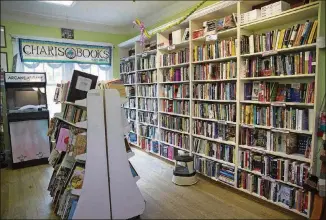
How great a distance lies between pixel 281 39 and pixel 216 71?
2.89ft

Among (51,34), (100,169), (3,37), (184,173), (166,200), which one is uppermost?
(51,34)

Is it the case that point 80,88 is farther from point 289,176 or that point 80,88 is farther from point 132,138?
point 132,138

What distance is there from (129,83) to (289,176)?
351 cm

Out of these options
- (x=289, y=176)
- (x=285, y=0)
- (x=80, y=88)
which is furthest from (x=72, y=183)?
(x=285, y=0)

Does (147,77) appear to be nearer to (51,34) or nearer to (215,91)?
(215,91)

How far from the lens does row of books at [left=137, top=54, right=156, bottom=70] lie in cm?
402

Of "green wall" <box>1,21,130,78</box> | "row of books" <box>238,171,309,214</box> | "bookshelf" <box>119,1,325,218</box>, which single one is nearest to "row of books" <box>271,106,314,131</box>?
"bookshelf" <box>119,1,325,218</box>

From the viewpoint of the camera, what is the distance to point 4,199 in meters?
2.54

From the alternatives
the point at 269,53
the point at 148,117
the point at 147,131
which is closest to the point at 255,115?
the point at 269,53

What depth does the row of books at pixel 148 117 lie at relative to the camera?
4078mm

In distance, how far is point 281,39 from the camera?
224 cm

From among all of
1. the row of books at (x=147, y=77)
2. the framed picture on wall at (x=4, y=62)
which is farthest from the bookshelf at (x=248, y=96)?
the framed picture on wall at (x=4, y=62)

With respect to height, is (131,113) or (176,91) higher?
(176,91)

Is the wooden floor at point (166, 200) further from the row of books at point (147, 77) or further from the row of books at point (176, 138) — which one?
the row of books at point (147, 77)
